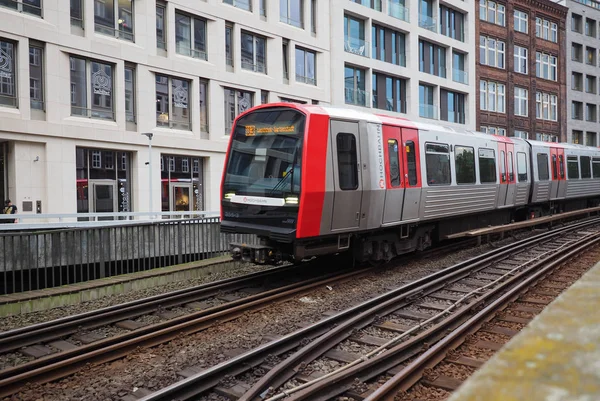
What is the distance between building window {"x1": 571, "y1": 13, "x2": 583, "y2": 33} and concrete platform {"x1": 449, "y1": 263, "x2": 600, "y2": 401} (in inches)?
2297

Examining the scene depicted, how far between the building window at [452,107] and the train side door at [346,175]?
28846 mm

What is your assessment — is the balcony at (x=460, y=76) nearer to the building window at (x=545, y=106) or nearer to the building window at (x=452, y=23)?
the building window at (x=452, y=23)

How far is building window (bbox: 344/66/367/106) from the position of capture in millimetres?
30625

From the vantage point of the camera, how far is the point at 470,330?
23.1 ft

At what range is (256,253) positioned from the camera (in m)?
9.79

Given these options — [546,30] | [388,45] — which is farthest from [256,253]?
[546,30]

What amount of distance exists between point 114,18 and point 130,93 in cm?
293

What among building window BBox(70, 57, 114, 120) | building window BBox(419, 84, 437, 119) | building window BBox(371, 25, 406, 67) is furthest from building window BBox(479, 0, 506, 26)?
building window BBox(70, 57, 114, 120)

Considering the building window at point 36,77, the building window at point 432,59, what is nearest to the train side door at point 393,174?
the building window at point 36,77

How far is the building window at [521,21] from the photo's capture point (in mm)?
44094

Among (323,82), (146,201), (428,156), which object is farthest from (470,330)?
(323,82)

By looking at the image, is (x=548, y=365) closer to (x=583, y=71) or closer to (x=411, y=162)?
(x=411, y=162)

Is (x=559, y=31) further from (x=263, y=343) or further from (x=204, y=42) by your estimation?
(x=263, y=343)

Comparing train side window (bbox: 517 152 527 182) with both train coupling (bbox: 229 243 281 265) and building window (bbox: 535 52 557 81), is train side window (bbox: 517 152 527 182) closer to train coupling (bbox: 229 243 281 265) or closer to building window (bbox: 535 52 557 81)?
train coupling (bbox: 229 243 281 265)
